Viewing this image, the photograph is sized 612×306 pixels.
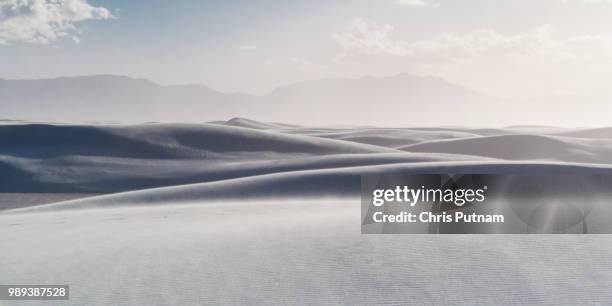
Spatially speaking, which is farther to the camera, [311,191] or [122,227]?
[311,191]

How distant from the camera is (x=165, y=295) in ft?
20.8

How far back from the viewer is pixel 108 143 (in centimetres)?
4591

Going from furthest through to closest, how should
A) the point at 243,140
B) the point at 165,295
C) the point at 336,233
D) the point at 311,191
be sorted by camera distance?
1. the point at 243,140
2. the point at 311,191
3. the point at 336,233
4. the point at 165,295

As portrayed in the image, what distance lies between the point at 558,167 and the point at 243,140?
32.3 meters

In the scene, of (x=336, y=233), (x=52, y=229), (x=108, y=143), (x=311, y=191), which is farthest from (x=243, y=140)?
(x=336, y=233)

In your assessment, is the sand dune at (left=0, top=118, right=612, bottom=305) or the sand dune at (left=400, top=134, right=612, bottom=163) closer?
the sand dune at (left=0, top=118, right=612, bottom=305)

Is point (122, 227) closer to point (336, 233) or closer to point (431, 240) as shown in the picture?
point (336, 233)

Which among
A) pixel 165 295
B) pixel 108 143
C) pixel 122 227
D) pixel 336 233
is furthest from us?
pixel 108 143

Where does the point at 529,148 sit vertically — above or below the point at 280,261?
above

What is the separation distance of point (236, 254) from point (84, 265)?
201 centimetres

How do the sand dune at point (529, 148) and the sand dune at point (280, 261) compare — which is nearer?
the sand dune at point (280, 261)

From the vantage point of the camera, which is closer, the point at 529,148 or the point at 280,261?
the point at 280,261

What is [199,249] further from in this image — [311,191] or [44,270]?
[311,191]

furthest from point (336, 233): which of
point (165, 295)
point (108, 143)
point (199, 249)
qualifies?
point (108, 143)
